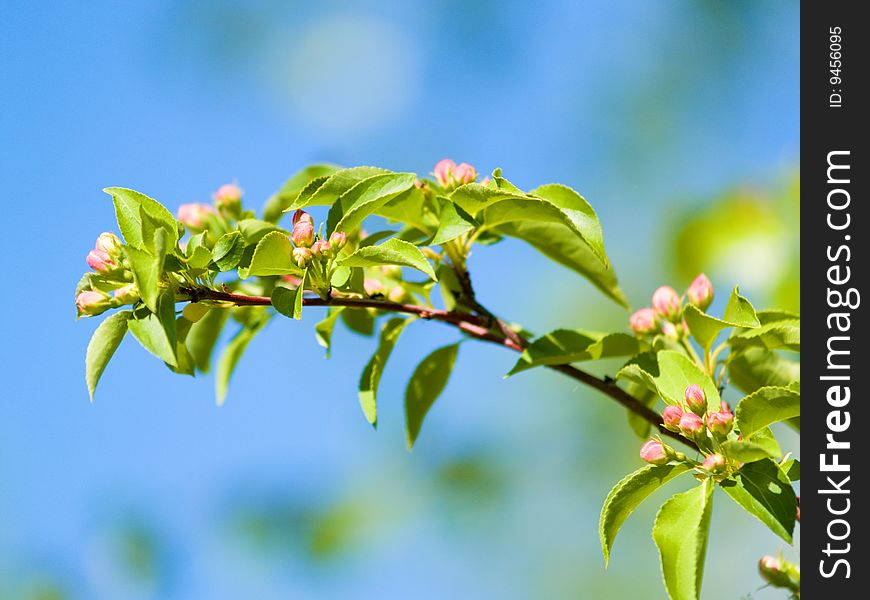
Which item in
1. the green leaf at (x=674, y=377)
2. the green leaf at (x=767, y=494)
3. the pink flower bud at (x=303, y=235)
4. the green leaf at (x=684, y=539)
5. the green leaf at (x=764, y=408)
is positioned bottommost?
the green leaf at (x=684, y=539)

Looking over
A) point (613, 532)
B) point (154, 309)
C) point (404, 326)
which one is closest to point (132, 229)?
point (154, 309)

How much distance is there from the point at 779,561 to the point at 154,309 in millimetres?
859

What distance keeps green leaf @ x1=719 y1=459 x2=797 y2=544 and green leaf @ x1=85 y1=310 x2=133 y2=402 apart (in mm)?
676

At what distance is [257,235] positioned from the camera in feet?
4.27

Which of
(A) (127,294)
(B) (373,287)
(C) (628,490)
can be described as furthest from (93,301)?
(C) (628,490)

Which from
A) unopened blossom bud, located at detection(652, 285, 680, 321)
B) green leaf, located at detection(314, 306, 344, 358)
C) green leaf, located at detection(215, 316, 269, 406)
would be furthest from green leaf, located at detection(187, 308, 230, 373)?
unopened blossom bud, located at detection(652, 285, 680, 321)

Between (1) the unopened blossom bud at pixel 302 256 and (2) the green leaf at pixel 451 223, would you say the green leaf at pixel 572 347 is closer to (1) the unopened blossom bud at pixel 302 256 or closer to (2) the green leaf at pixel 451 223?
(2) the green leaf at pixel 451 223

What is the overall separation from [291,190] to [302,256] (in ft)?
1.18

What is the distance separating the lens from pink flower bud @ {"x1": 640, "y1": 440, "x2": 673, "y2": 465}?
3.60ft

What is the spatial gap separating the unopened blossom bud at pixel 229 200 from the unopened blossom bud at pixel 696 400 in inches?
30.7

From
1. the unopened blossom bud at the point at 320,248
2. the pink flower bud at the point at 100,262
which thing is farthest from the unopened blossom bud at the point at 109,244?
the unopened blossom bud at the point at 320,248

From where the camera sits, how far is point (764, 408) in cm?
108

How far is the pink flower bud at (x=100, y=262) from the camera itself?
112cm
